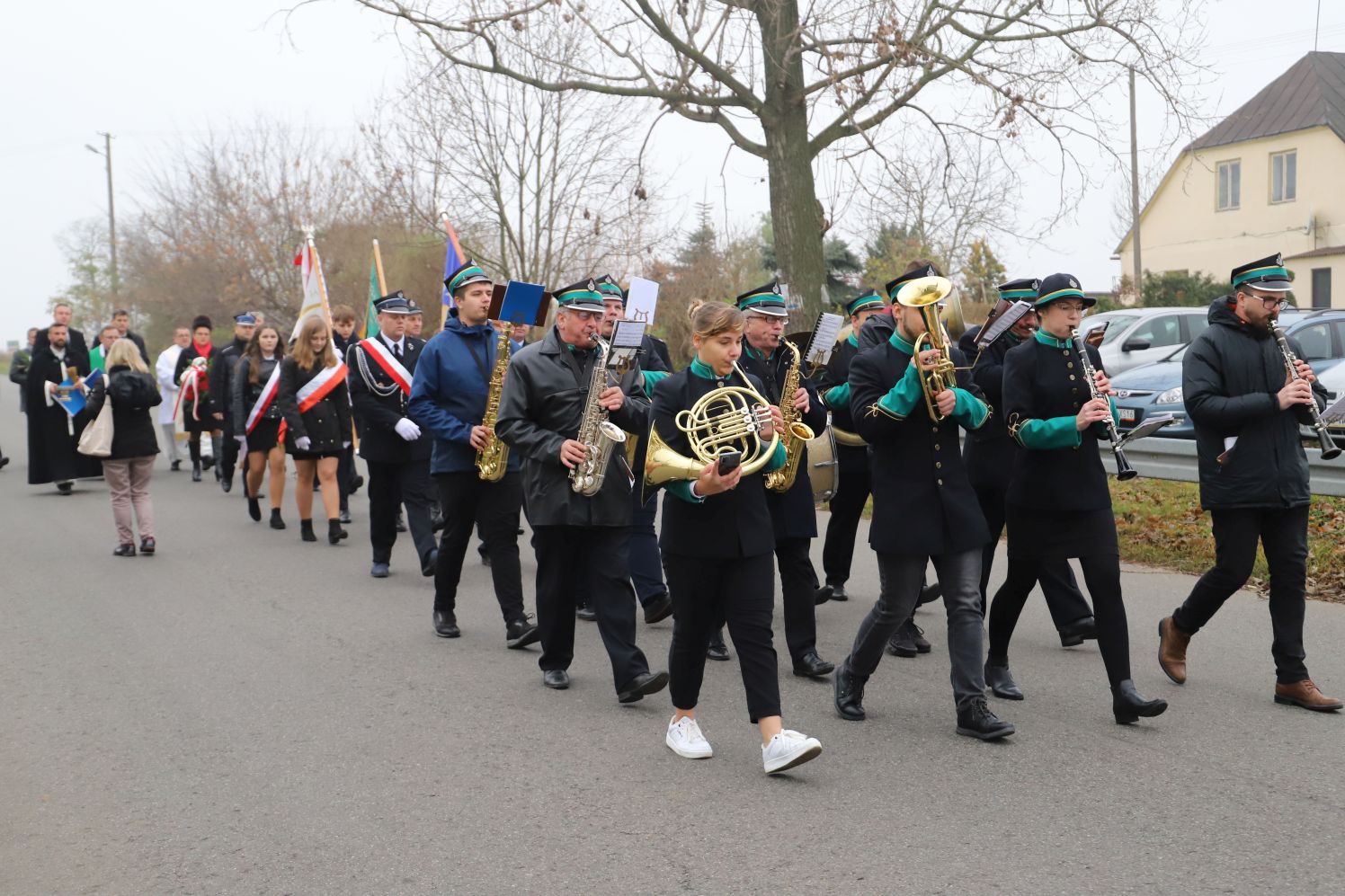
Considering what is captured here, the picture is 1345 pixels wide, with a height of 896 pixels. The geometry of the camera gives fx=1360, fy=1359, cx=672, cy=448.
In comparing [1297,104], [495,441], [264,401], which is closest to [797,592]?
[495,441]

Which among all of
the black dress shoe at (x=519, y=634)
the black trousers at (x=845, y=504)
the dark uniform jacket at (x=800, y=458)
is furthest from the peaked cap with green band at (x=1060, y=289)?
the black dress shoe at (x=519, y=634)

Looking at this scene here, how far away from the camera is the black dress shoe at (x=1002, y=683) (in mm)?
6410

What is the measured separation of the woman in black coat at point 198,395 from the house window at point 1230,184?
3504 centimetres

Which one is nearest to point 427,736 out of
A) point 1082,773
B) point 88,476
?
point 1082,773

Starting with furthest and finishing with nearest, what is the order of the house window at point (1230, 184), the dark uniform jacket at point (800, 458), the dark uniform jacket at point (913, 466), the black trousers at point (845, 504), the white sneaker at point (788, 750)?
the house window at point (1230, 184)
the black trousers at point (845, 504)
the dark uniform jacket at point (800, 458)
the dark uniform jacket at point (913, 466)
the white sneaker at point (788, 750)

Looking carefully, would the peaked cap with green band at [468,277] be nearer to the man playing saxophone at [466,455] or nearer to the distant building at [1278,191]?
the man playing saxophone at [466,455]

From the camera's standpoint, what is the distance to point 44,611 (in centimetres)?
898

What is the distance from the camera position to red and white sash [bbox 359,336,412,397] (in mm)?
10297

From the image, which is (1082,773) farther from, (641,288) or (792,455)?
(641,288)

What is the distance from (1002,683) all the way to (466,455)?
10.8 ft

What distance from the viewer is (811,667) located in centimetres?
686

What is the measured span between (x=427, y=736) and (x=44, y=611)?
4.32 meters

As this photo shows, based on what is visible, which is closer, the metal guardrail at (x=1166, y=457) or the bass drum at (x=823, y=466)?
the bass drum at (x=823, y=466)

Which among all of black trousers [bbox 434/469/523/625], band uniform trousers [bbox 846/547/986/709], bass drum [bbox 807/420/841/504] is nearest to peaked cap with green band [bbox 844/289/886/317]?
bass drum [bbox 807/420/841/504]
